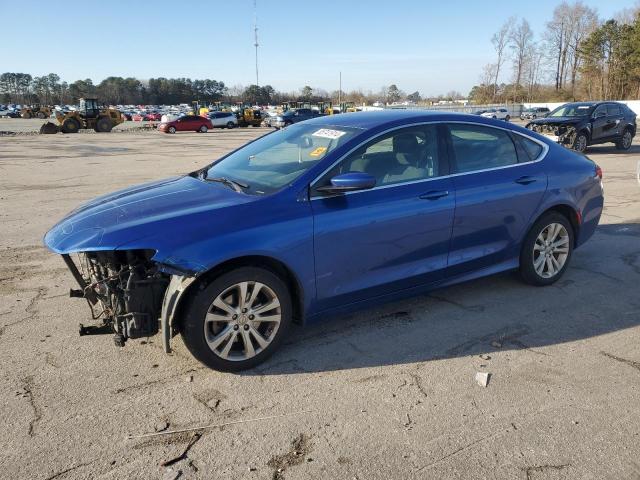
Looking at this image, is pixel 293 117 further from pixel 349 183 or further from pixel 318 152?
pixel 349 183

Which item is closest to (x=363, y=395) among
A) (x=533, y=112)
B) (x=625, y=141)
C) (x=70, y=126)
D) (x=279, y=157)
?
(x=279, y=157)

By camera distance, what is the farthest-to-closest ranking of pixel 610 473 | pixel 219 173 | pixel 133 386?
pixel 219 173
pixel 133 386
pixel 610 473

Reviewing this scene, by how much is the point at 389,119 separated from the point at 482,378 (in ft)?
6.98

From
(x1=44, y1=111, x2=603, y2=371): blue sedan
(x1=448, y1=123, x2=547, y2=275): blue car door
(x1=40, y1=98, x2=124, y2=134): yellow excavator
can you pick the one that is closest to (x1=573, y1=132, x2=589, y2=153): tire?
(x1=44, y1=111, x2=603, y2=371): blue sedan

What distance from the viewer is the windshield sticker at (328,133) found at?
405cm

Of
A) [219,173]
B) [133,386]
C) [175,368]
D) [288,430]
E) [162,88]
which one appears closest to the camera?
[288,430]

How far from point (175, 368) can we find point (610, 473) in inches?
103

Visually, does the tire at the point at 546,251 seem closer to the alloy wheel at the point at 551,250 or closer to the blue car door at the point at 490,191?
the alloy wheel at the point at 551,250

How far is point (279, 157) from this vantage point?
4.24 metres

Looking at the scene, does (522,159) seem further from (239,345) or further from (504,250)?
(239,345)

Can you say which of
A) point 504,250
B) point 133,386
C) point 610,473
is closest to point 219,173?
point 133,386

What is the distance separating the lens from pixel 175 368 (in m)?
3.53

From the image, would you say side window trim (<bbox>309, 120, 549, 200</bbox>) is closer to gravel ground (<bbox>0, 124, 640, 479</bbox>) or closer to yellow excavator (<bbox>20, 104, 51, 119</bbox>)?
gravel ground (<bbox>0, 124, 640, 479</bbox>)

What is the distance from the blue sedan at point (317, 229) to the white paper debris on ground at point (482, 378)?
925mm
